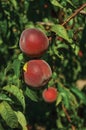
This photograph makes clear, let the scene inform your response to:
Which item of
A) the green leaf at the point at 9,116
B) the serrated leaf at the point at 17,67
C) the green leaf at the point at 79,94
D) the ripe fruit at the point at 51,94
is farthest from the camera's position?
the green leaf at the point at 79,94

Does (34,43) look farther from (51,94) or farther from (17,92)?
(51,94)

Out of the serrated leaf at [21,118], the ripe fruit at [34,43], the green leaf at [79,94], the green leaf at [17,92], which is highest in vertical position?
the ripe fruit at [34,43]

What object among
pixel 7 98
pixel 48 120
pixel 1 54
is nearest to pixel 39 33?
pixel 7 98

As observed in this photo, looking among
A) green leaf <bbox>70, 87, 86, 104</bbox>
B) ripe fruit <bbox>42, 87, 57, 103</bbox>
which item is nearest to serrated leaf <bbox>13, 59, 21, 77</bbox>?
ripe fruit <bbox>42, 87, 57, 103</bbox>

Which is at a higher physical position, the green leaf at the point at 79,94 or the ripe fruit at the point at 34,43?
the ripe fruit at the point at 34,43

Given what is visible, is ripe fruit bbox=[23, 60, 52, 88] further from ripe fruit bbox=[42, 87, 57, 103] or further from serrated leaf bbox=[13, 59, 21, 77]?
ripe fruit bbox=[42, 87, 57, 103]

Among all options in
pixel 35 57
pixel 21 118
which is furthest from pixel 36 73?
pixel 21 118

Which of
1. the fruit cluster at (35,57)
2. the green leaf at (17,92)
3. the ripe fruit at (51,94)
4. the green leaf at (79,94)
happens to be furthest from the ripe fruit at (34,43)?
the green leaf at (79,94)

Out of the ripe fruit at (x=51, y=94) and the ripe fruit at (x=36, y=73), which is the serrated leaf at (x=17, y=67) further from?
the ripe fruit at (x=51, y=94)
